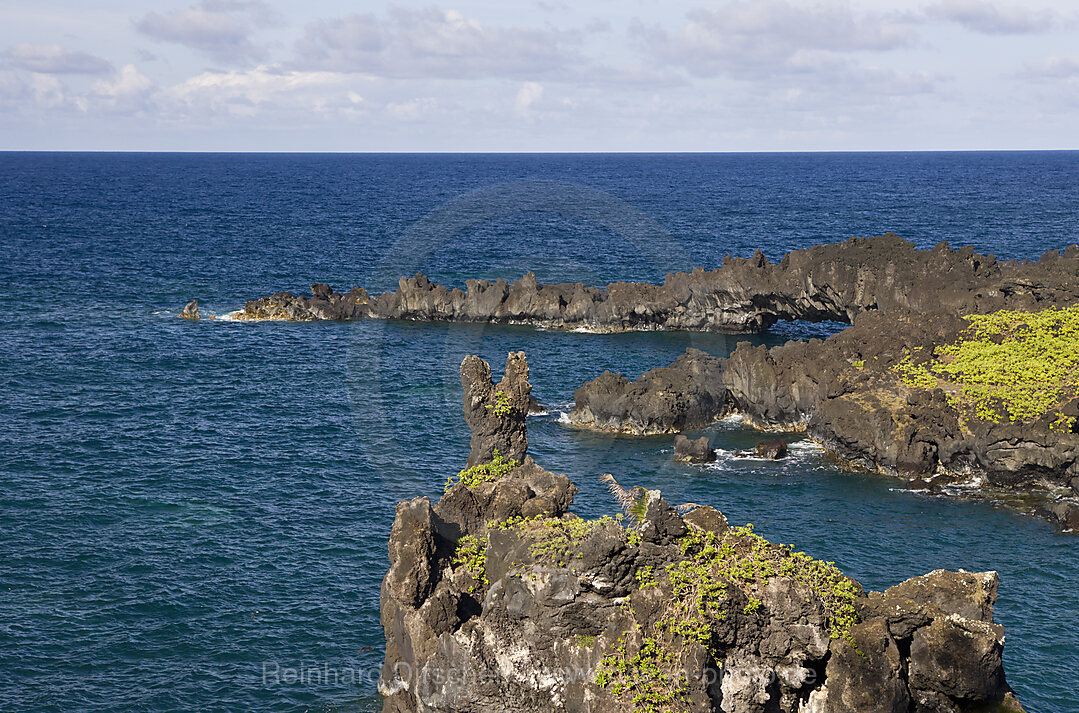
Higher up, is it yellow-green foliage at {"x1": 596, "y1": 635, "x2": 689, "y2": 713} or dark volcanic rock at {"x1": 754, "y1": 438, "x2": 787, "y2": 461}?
yellow-green foliage at {"x1": 596, "y1": 635, "x2": 689, "y2": 713}

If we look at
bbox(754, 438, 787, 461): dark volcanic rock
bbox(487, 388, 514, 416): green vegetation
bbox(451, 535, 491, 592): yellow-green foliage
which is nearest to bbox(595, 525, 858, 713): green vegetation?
bbox(451, 535, 491, 592): yellow-green foliage

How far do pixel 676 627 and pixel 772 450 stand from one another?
36.6 m

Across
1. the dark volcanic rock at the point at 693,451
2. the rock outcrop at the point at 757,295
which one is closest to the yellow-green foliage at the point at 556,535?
the dark volcanic rock at the point at 693,451

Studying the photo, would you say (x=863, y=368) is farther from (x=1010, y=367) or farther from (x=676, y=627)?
(x=676, y=627)

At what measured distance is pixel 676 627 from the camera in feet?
92.6

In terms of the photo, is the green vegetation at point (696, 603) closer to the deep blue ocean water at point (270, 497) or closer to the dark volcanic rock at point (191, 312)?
the deep blue ocean water at point (270, 497)

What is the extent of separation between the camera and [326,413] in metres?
73.8

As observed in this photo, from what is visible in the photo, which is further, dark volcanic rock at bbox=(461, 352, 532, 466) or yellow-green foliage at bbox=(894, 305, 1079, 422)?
yellow-green foliage at bbox=(894, 305, 1079, 422)

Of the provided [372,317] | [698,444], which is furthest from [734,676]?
[372,317]

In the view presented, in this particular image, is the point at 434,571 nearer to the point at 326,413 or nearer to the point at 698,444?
the point at 698,444

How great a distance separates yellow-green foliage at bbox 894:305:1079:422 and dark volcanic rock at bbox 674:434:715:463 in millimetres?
13142

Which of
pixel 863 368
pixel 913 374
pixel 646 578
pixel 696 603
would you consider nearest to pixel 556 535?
pixel 646 578

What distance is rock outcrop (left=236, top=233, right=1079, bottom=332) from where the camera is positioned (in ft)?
248

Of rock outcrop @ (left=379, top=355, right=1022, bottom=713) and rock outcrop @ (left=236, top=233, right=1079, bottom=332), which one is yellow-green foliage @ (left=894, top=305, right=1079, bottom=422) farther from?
rock outcrop @ (left=379, top=355, right=1022, bottom=713)
